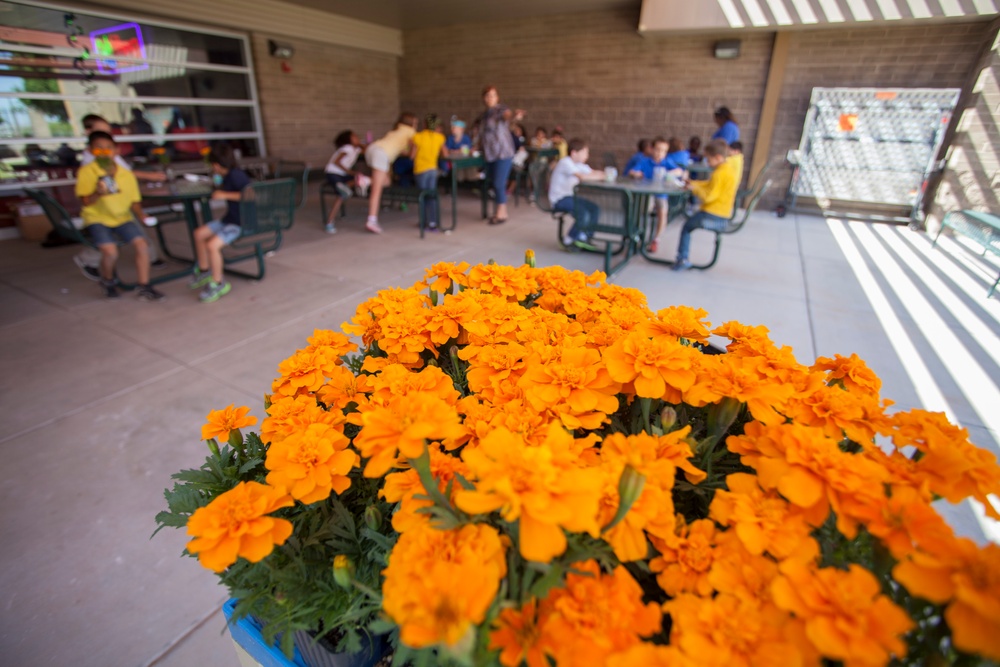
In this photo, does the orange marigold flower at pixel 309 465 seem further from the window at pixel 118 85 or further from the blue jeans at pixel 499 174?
the window at pixel 118 85

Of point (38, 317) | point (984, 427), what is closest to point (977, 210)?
point (984, 427)

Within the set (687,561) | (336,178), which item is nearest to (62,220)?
(336,178)

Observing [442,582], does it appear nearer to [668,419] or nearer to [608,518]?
[608,518]

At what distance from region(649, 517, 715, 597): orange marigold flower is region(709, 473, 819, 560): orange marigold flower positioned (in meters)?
0.03

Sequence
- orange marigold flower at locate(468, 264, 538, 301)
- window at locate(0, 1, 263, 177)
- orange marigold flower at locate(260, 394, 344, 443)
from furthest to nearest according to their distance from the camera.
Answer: window at locate(0, 1, 263, 177), orange marigold flower at locate(468, 264, 538, 301), orange marigold flower at locate(260, 394, 344, 443)

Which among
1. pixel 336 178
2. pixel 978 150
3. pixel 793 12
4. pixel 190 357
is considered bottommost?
pixel 190 357

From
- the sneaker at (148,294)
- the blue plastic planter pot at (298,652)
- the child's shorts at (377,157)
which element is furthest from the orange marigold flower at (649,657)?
the child's shorts at (377,157)

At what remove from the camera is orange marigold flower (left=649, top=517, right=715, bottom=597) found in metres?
0.57

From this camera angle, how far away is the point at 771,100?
26.5ft

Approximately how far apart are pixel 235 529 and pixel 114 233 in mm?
4801

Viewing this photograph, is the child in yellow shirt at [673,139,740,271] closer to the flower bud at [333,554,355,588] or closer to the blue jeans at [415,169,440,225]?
the blue jeans at [415,169,440,225]

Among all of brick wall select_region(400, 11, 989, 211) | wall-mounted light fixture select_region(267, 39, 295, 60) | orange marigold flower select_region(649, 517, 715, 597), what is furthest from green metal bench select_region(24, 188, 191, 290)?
brick wall select_region(400, 11, 989, 211)

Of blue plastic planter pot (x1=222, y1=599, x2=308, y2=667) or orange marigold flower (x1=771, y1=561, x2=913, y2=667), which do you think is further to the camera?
blue plastic planter pot (x1=222, y1=599, x2=308, y2=667)

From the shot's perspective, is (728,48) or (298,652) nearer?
(298,652)
